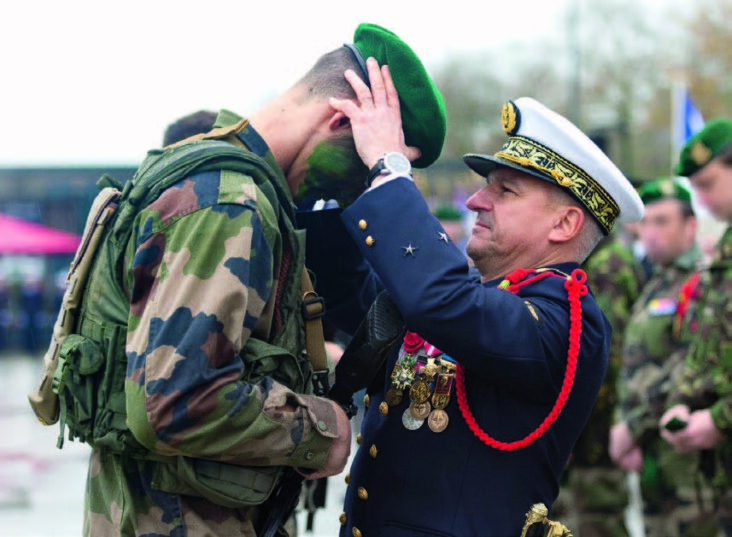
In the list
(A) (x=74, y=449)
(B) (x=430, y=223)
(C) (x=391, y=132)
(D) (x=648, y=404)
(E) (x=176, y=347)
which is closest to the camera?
(E) (x=176, y=347)

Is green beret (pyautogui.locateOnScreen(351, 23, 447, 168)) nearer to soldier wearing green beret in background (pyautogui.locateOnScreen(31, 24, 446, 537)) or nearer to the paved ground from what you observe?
soldier wearing green beret in background (pyautogui.locateOnScreen(31, 24, 446, 537))

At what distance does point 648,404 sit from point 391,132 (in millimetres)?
3735

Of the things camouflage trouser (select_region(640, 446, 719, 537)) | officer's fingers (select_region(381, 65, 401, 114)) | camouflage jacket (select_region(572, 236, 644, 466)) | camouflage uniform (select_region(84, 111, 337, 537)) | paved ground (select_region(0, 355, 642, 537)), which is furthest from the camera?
paved ground (select_region(0, 355, 642, 537))

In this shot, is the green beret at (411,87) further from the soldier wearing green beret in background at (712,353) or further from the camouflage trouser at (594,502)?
the camouflage trouser at (594,502)

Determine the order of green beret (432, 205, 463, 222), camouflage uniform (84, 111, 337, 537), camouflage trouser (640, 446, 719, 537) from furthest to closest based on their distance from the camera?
green beret (432, 205, 463, 222)
camouflage trouser (640, 446, 719, 537)
camouflage uniform (84, 111, 337, 537)

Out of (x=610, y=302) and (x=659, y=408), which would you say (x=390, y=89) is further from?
(x=610, y=302)

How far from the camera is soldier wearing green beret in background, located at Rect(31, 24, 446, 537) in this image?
7.59 feet

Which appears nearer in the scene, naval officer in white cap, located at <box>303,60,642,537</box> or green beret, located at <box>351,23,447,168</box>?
naval officer in white cap, located at <box>303,60,642,537</box>

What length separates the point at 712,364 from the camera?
5004mm

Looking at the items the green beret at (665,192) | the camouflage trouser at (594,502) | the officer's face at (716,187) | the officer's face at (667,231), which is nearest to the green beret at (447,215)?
A: the green beret at (665,192)

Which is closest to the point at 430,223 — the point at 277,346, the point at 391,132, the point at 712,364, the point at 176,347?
the point at 391,132

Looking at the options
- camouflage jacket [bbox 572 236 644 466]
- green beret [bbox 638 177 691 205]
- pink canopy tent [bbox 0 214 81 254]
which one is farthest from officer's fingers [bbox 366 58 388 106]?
pink canopy tent [bbox 0 214 81 254]

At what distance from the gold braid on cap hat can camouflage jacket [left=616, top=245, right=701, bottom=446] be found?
10.5 feet

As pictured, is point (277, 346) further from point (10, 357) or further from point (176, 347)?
point (10, 357)
